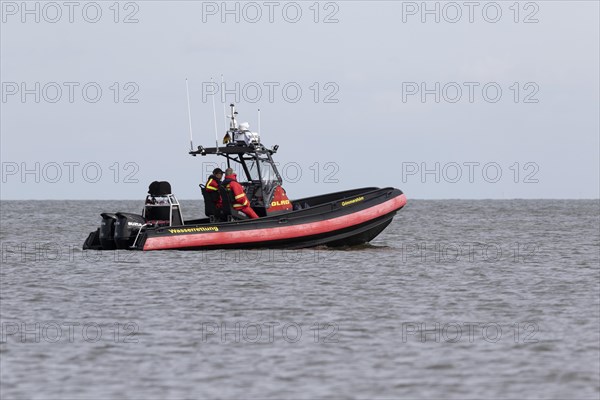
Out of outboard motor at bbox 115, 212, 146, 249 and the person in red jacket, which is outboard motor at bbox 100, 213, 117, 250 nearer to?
outboard motor at bbox 115, 212, 146, 249

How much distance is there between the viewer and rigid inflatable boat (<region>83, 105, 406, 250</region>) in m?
19.0

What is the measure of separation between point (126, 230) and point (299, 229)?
3277 millimetres

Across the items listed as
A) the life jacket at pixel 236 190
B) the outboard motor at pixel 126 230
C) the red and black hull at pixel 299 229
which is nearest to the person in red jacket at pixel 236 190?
the life jacket at pixel 236 190

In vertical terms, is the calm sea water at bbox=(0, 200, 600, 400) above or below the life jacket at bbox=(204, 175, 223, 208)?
below

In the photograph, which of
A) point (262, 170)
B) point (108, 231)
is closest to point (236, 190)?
point (262, 170)

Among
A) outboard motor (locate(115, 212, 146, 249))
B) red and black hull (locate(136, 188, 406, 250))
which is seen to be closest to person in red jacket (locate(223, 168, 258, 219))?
red and black hull (locate(136, 188, 406, 250))

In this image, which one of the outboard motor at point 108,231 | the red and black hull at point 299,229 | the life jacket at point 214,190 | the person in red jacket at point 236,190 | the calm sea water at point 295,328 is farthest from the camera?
the life jacket at point 214,190

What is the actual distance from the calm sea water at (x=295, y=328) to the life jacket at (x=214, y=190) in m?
1.13

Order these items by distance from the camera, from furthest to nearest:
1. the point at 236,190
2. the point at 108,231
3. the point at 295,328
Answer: the point at 236,190 → the point at 108,231 → the point at 295,328

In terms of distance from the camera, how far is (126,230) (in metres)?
18.9

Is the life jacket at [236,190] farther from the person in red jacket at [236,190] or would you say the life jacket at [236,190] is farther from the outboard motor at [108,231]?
the outboard motor at [108,231]

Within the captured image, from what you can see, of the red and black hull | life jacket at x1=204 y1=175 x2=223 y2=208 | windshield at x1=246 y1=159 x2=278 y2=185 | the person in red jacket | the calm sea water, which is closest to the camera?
the calm sea water

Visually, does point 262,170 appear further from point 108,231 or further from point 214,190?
point 108,231

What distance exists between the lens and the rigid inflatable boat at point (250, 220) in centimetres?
1897
